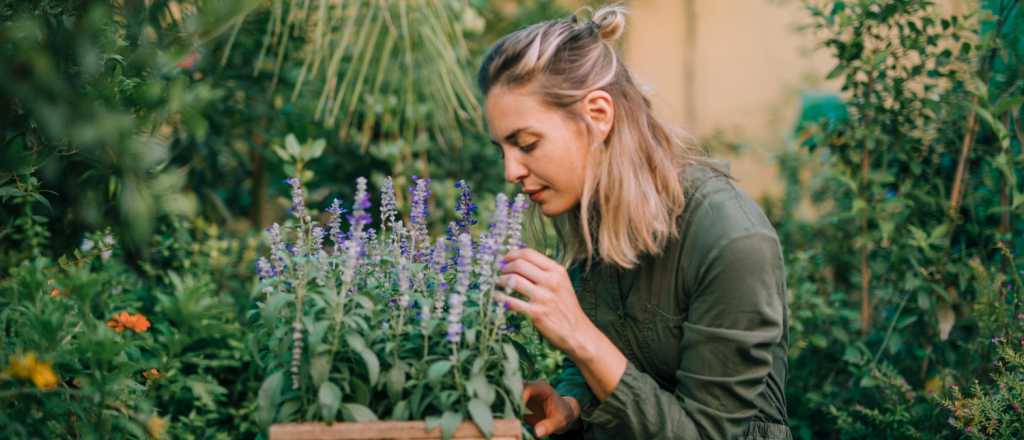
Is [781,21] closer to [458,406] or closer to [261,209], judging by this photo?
[261,209]

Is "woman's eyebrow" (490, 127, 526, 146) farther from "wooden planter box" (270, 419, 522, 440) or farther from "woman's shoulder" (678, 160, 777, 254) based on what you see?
"wooden planter box" (270, 419, 522, 440)

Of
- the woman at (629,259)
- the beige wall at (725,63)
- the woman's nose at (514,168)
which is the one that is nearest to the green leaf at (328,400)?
the woman at (629,259)

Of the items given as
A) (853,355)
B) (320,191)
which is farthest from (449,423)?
(320,191)

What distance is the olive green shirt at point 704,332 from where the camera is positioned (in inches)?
71.9

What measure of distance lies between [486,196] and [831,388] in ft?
4.75

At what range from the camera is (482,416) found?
1.47 m

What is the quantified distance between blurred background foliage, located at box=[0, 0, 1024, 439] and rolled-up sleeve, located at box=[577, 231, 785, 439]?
74 cm

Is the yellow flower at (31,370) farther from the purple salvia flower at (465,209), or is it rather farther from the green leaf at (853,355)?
the green leaf at (853,355)

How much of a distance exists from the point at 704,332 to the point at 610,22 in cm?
74

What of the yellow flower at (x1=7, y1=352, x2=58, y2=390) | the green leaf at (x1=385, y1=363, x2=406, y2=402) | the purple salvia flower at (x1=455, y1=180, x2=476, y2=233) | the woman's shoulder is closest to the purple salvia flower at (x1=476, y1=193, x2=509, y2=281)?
the green leaf at (x1=385, y1=363, x2=406, y2=402)

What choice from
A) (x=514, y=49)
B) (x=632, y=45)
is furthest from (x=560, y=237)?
(x=632, y=45)

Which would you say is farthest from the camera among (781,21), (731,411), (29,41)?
(781,21)

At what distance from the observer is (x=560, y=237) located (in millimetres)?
2303

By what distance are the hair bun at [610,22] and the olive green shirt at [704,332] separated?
36 centimetres
